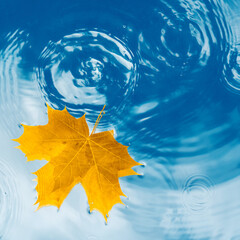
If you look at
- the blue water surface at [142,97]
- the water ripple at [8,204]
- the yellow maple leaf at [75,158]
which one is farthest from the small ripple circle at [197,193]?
the water ripple at [8,204]

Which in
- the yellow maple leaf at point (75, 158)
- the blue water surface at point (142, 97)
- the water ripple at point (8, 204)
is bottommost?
the water ripple at point (8, 204)

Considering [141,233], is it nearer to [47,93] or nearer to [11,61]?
[47,93]

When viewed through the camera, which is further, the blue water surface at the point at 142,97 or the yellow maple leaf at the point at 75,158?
the blue water surface at the point at 142,97

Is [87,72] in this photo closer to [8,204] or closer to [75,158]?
[75,158]

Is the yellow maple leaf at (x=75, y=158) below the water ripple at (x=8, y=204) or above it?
above

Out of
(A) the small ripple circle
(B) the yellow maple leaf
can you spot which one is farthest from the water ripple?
(A) the small ripple circle

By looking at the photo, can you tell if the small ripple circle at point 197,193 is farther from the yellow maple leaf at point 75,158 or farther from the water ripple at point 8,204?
the water ripple at point 8,204

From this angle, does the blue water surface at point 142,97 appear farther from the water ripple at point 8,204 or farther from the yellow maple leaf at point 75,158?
the yellow maple leaf at point 75,158
